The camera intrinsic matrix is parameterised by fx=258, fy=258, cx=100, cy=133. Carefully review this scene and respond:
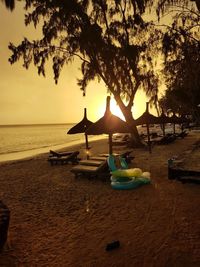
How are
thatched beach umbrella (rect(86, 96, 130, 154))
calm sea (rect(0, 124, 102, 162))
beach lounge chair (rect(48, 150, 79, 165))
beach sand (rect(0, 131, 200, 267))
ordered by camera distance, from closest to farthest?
beach sand (rect(0, 131, 200, 267)) < thatched beach umbrella (rect(86, 96, 130, 154)) < beach lounge chair (rect(48, 150, 79, 165)) < calm sea (rect(0, 124, 102, 162))

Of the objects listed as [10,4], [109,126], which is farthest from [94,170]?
[10,4]

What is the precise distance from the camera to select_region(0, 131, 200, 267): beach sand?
16.6 ft

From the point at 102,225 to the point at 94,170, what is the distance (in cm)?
477

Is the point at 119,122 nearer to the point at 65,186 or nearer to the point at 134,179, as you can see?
the point at 134,179

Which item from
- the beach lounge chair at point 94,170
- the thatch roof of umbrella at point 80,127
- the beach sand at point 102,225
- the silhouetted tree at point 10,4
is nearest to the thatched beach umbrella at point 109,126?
the beach lounge chair at point 94,170

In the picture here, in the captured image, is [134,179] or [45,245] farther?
[134,179]

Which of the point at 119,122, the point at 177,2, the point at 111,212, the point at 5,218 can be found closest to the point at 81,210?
the point at 111,212

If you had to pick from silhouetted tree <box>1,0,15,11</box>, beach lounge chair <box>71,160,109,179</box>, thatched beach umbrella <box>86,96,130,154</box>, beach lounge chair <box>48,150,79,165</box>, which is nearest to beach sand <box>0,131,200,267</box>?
beach lounge chair <box>71,160,109,179</box>

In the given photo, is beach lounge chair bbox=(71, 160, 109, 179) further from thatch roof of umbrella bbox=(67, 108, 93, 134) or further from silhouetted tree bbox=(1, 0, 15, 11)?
silhouetted tree bbox=(1, 0, 15, 11)

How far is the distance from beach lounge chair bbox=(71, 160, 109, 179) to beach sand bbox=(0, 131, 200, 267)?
49cm

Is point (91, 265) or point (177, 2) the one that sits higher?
point (177, 2)

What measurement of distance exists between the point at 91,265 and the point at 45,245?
1385 mm

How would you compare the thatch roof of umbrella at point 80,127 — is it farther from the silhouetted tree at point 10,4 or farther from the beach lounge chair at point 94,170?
the silhouetted tree at point 10,4

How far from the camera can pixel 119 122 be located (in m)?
11.6
